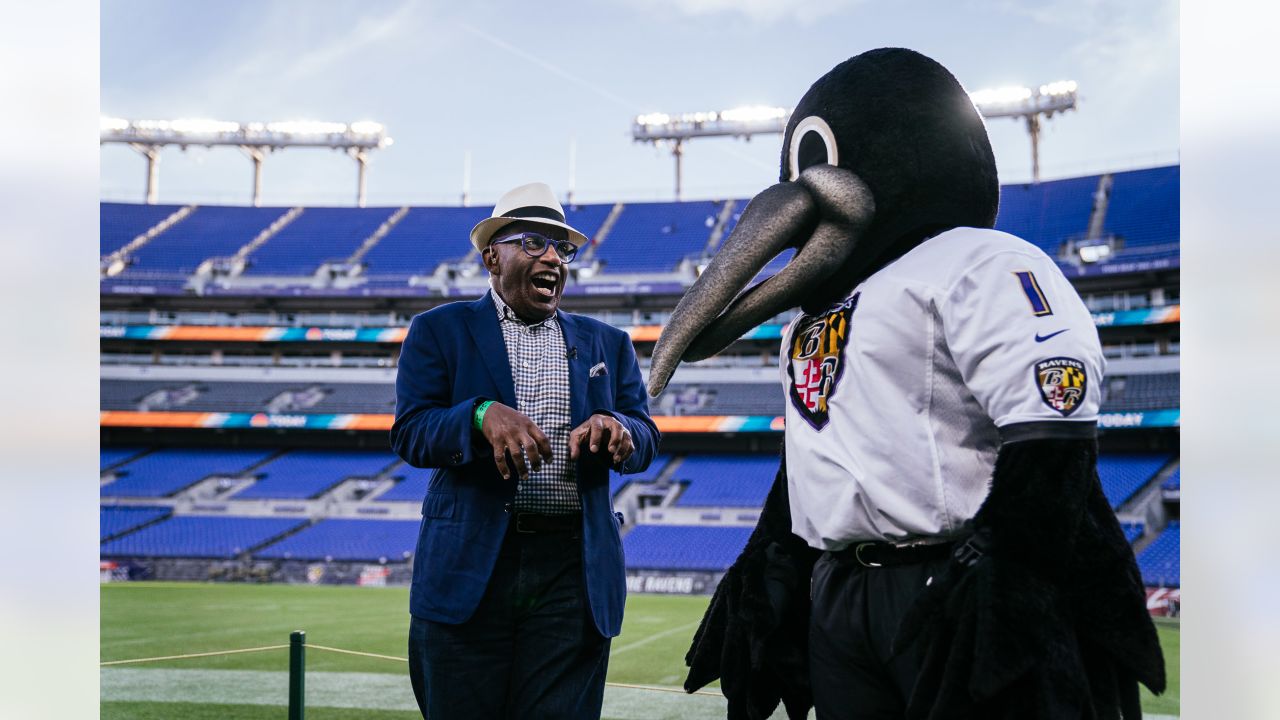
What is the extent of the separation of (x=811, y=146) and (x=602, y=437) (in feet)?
2.75

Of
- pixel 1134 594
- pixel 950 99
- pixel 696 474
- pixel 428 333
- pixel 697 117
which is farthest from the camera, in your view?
pixel 697 117

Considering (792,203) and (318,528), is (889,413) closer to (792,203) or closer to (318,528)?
(792,203)

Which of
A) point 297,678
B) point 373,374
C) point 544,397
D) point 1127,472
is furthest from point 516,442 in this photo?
point 373,374

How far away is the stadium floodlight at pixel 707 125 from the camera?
32375 millimetres

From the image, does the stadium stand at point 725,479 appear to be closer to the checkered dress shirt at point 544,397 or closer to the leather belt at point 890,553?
the checkered dress shirt at point 544,397

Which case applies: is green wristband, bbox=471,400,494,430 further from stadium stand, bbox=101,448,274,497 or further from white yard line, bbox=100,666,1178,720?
stadium stand, bbox=101,448,274,497

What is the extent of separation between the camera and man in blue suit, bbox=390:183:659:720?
8.20 feet

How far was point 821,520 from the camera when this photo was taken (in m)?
1.92

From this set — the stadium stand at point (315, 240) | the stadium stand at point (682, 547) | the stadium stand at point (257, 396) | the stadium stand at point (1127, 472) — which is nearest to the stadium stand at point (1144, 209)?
the stadium stand at point (1127, 472)

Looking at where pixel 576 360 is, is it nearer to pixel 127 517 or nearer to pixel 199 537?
pixel 199 537

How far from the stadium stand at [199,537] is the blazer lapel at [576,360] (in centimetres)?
2196

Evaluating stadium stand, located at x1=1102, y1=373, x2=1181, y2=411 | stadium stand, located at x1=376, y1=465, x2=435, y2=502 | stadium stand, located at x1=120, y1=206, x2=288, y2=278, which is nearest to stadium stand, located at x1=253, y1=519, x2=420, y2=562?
stadium stand, located at x1=376, y1=465, x2=435, y2=502
